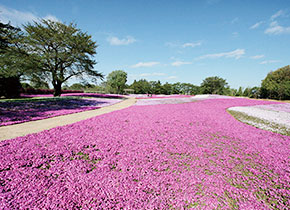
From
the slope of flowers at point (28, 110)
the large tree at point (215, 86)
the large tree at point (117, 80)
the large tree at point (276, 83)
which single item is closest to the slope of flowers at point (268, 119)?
the slope of flowers at point (28, 110)

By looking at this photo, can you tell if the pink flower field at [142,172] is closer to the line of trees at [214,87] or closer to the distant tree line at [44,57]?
the distant tree line at [44,57]

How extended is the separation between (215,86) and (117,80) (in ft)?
265

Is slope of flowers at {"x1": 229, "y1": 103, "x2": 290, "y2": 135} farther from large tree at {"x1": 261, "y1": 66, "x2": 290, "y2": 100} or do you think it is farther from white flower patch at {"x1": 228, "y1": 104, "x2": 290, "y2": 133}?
large tree at {"x1": 261, "y1": 66, "x2": 290, "y2": 100}

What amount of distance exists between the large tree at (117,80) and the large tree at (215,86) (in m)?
65.2

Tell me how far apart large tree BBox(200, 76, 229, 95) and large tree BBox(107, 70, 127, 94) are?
2569 inches

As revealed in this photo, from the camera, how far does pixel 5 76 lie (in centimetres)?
2583

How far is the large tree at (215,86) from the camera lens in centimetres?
10594

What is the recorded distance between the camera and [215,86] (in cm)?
10769

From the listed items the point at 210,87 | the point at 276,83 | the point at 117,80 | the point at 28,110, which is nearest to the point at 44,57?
the point at 28,110

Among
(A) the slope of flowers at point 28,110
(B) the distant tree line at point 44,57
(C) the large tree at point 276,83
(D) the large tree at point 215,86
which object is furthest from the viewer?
(D) the large tree at point 215,86

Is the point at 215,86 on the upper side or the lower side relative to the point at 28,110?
upper

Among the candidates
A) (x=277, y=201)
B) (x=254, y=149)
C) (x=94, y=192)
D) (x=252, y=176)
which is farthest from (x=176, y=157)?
(x=254, y=149)

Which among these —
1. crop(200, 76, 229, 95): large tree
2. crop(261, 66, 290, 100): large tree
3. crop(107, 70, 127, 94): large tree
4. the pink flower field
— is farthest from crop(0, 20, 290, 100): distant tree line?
crop(200, 76, 229, 95): large tree

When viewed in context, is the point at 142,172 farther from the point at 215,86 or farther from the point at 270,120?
the point at 215,86
